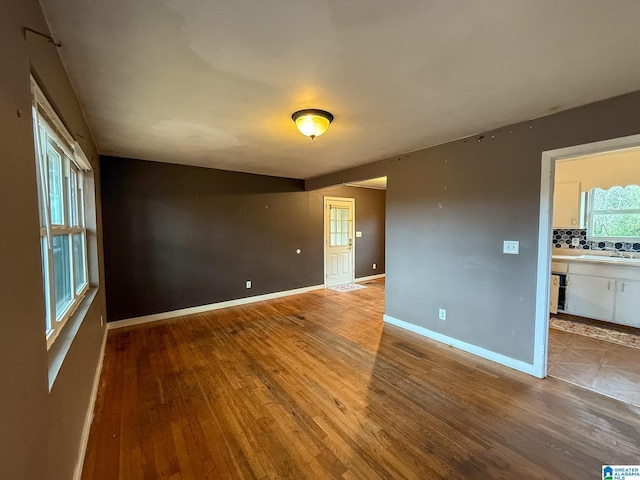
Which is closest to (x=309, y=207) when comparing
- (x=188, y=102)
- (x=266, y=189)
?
(x=266, y=189)

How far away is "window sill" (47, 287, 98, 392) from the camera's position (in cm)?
130

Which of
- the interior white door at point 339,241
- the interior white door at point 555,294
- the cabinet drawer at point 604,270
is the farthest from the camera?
the interior white door at point 339,241

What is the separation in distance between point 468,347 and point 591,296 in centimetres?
228

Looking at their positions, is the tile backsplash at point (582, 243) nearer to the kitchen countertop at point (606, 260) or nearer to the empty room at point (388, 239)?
the empty room at point (388, 239)

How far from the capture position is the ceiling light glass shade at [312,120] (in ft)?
7.55

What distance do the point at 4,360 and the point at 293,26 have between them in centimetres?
168

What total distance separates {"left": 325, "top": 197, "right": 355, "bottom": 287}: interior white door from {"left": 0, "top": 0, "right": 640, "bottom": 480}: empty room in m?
1.85

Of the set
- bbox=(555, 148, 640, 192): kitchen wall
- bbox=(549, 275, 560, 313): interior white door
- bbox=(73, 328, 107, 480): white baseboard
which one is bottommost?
bbox=(73, 328, 107, 480): white baseboard

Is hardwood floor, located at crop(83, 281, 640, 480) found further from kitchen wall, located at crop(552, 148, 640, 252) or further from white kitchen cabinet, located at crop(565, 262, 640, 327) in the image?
kitchen wall, located at crop(552, 148, 640, 252)

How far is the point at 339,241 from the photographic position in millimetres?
6504

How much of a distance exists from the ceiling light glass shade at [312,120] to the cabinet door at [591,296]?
4259mm

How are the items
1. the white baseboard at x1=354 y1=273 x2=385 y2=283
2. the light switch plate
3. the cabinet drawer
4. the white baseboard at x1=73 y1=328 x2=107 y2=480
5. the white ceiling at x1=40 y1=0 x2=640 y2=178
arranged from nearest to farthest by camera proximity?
1. the white ceiling at x1=40 y1=0 x2=640 y2=178
2. the white baseboard at x1=73 y1=328 x2=107 y2=480
3. the light switch plate
4. the cabinet drawer
5. the white baseboard at x1=354 y1=273 x2=385 y2=283

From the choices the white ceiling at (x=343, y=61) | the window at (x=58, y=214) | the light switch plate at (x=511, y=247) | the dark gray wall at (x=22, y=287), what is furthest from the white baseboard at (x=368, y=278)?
the dark gray wall at (x=22, y=287)

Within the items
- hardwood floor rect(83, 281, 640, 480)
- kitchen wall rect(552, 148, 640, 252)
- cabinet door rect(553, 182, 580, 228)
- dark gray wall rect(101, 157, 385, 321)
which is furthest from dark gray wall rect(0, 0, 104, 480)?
cabinet door rect(553, 182, 580, 228)
